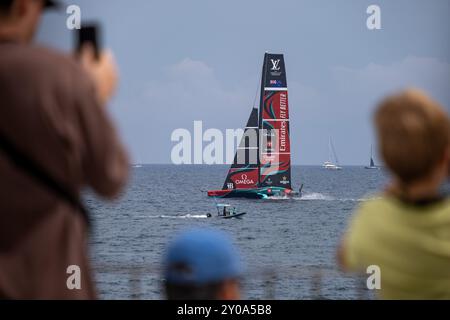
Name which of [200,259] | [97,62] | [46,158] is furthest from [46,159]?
[200,259]

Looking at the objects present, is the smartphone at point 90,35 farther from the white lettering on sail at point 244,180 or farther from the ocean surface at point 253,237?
the white lettering on sail at point 244,180

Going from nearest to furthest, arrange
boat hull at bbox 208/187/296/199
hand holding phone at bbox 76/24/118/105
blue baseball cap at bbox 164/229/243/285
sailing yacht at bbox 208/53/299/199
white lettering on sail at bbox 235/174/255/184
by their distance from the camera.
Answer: blue baseball cap at bbox 164/229/243/285 < hand holding phone at bbox 76/24/118/105 < sailing yacht at bbox 208/53/299/199 < boat hull at bbox 208/187/296/199 < white lettering on sail at bbox 235/174/255/184

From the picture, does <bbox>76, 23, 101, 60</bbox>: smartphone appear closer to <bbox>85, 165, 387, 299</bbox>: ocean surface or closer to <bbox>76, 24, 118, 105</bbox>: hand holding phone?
<bbox>76, 24, 118, 105</bbox>: hand holding phone

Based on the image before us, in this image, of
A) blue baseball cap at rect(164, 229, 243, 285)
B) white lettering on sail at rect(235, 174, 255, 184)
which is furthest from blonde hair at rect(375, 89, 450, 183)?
white lettering on sail at rect(235, 174, 255, 184)

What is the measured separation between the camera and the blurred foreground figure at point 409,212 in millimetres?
1715

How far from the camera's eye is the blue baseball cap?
1651 millimetres

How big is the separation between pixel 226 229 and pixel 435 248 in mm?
58651

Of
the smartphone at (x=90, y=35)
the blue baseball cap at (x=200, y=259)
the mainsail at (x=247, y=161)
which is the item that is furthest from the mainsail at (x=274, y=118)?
the blue baseball cap at (x=200, y=259)

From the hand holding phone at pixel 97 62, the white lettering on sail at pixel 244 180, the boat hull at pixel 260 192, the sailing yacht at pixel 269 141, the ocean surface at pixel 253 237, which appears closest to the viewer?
the hand holding phone at pixel 97 62

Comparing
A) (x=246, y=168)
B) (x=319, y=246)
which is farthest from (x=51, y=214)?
(x=246, y=168)

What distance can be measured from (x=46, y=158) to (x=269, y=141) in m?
60.4

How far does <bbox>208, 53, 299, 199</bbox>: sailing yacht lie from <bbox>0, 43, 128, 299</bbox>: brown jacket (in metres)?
59.5

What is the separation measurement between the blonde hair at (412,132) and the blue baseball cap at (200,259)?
1.33ft

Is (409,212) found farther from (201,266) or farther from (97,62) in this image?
(97,62)
